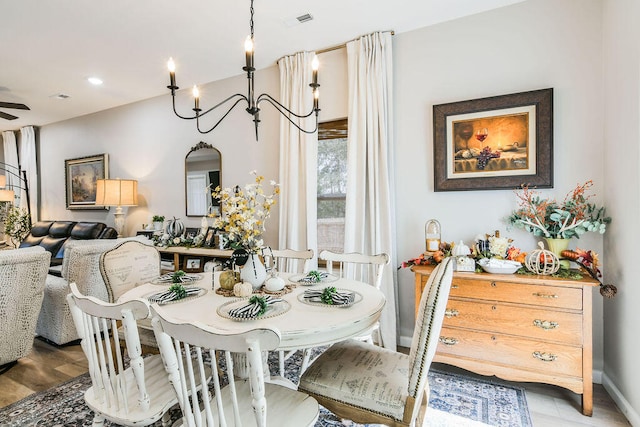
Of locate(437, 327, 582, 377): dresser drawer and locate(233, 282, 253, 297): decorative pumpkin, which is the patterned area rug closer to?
locate(437, 327, 582, 377): dresser drawer

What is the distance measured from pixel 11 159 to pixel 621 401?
29.9 ft

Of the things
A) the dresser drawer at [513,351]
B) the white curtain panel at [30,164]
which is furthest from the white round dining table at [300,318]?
the white curtain panel at [30,164]

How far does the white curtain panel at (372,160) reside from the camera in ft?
9.43

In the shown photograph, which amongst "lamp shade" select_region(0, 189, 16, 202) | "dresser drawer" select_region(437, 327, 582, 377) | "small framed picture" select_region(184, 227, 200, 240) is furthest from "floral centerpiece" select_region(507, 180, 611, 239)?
"lamp shade" select_region(0, 189, 16, 202)

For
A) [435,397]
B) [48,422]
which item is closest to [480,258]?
[435,397]

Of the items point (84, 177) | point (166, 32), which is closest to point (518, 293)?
point (166, 32)

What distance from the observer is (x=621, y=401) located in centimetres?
197

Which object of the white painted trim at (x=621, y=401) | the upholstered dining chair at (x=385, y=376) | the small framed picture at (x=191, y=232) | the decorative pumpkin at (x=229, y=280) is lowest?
the white painted trim at (x=621, y=401)

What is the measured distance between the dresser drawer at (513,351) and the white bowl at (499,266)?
41cm

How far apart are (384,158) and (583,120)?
55.3 inches

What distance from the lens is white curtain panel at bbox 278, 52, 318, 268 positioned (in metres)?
3.28

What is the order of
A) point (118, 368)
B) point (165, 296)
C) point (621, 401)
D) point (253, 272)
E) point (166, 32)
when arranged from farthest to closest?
point (166, 32)
point (621, 401)
point (253, 272)
point (165, 296)
point (118, 368)

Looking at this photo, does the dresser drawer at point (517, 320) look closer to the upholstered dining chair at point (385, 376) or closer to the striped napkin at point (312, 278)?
the upholstered dining chair at point (385, 376)

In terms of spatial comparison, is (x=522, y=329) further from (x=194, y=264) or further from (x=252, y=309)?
(x=194, y=264)
